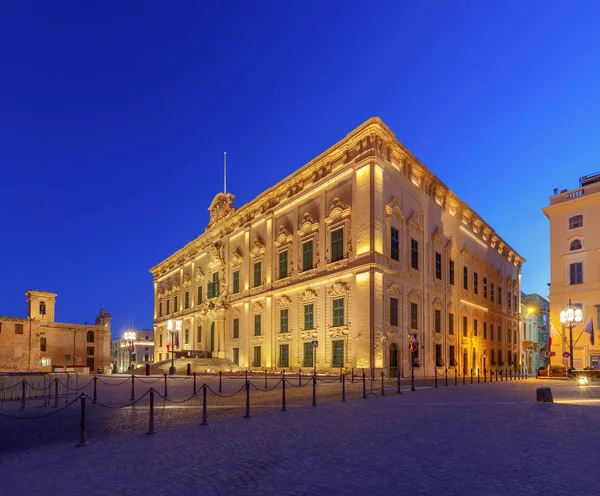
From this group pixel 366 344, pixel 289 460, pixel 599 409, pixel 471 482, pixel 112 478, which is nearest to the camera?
pixel 471 482

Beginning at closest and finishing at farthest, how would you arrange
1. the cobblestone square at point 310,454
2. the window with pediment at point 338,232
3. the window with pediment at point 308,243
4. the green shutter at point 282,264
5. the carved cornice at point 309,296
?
the cobblestone square at point 310,454
the window with pediment at point 338,232
the carved cornice at point 309,296
the window with pediment at point 308,243
the green shutter at point 282,264

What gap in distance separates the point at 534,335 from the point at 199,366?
186 feet

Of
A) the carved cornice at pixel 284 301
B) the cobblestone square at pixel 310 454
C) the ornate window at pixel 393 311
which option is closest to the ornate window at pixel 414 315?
the ornate window at pixel 393 311

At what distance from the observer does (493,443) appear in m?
8.73

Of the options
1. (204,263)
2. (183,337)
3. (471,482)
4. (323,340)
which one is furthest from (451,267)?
(471,482)

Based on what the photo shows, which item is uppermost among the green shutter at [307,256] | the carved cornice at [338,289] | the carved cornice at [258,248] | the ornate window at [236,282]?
the carved cornice at [258,248]

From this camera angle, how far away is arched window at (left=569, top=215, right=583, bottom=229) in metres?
44.9

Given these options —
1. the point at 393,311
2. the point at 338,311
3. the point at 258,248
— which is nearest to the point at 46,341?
the point at 258,248

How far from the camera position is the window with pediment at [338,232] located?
3466cm

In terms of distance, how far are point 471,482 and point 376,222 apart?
2695cm

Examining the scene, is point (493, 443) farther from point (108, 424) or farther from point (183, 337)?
point (183, 337)

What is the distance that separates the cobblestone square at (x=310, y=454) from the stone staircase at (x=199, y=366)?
31463 mm

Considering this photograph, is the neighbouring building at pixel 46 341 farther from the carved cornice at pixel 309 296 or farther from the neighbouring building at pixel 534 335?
the neighbouring building at pixel 534 335

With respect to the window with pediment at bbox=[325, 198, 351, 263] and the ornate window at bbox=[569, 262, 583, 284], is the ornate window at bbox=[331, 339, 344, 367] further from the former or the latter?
the ornate window at bbox=[569, 262, 583, 284]
